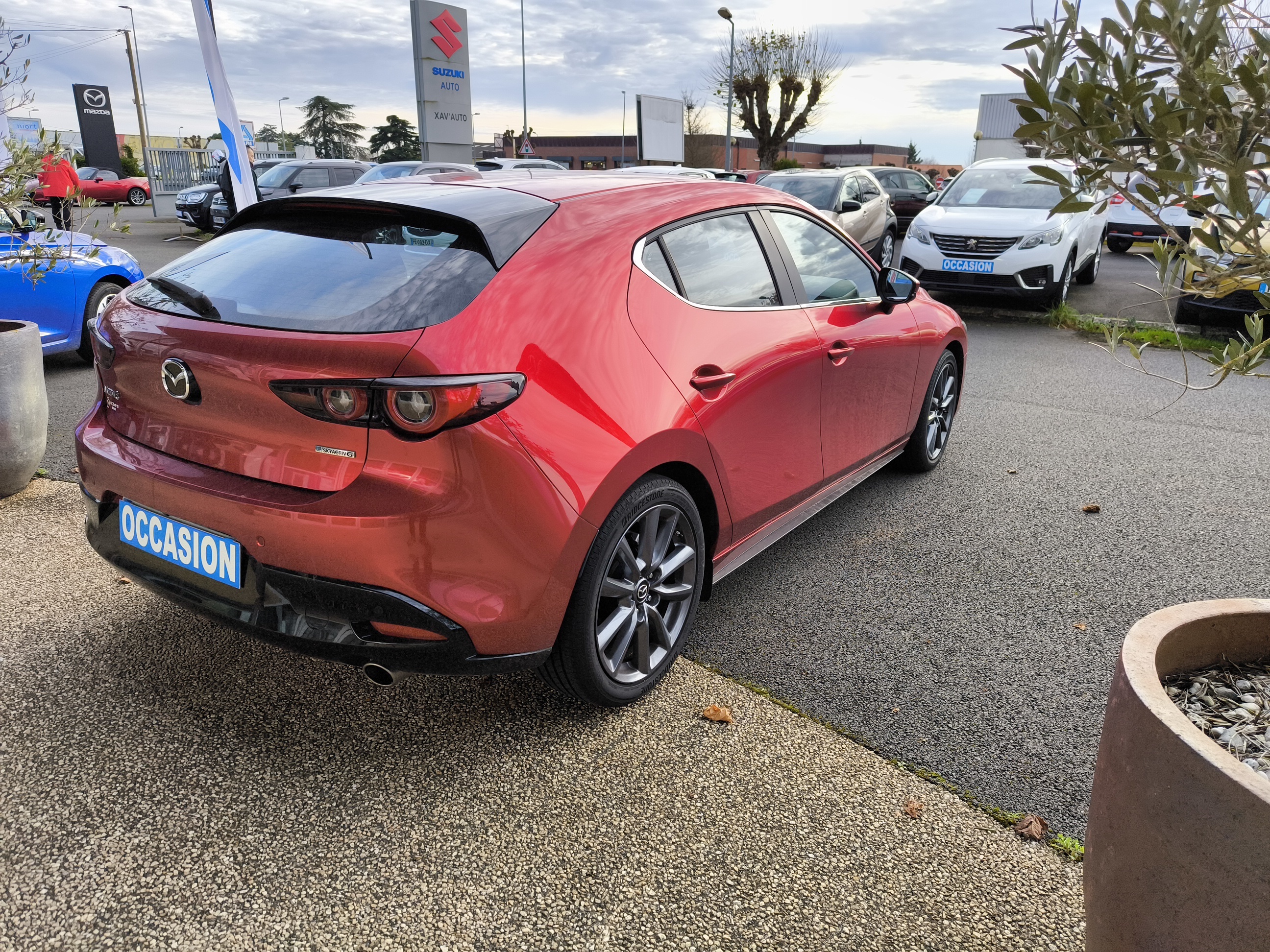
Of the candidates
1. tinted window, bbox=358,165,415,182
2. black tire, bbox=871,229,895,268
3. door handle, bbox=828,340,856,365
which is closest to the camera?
door handle, bbox=828,340,856,365

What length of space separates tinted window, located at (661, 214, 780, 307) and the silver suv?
9635mm

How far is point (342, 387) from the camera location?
2186 millimetres

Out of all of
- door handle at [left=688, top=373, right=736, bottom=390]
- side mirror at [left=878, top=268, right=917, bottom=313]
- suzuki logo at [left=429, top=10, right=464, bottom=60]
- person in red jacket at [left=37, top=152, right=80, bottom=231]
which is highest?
suzuki logo at [left=429, top=10, right=464, bottom=60]

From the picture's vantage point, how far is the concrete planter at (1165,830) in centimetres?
134

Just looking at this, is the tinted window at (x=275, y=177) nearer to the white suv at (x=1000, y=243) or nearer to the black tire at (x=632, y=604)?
the white suv at (x=1000, y=243)

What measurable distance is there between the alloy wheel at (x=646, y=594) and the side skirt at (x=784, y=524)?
24 centimetres

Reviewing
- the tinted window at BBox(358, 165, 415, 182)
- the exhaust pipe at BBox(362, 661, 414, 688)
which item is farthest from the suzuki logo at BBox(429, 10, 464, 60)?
the exhaust pipe at BBox(362, 661, 414, 688)

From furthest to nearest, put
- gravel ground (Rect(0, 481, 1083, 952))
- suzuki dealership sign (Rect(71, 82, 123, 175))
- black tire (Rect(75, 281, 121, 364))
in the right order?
suzuki dealership sign (Rect(71, 82, 123, 175)) → black tire (Rect(75, 281, 121, 364)) → gravel ground (Rect(0, 481, 1083, 952))

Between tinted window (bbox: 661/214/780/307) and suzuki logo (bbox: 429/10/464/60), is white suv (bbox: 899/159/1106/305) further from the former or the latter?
suzuki logo (bbox: 429/10/464/60)

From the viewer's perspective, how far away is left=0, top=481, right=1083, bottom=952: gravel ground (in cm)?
202

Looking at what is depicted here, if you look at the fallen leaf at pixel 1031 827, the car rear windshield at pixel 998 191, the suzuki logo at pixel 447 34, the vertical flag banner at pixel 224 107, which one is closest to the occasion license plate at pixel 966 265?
the car rear windshield at pixel 998 191

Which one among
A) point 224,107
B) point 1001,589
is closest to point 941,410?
point 1001,589

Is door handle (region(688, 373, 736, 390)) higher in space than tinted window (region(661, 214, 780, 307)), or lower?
lower

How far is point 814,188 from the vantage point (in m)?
13.3
